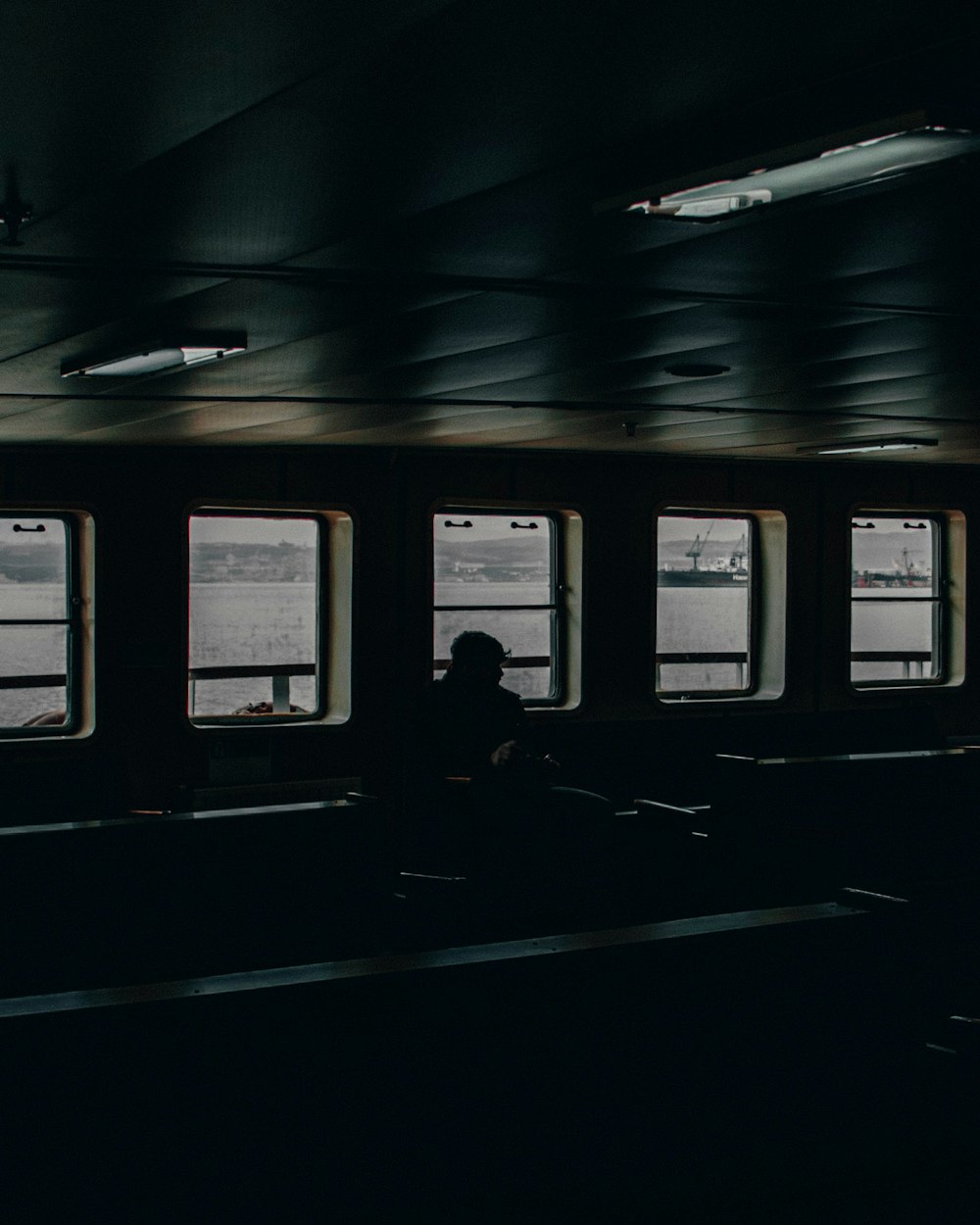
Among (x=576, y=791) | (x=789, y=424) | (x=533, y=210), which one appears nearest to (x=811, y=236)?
(x=533, y=210)

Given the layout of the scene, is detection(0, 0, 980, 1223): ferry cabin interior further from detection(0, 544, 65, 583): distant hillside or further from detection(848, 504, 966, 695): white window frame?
detection(848, 504, 966, 695): white window frame

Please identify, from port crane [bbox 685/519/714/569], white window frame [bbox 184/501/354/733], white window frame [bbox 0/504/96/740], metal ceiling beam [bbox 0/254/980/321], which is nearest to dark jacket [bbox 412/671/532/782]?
white window frame [bbox 184/501/354/733]

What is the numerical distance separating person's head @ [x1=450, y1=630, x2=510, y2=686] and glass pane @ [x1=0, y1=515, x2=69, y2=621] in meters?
2.31

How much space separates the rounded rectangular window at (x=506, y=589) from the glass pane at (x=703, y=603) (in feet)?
2.77

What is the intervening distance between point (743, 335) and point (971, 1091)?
2.19 metres

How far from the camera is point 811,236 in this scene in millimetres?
2793

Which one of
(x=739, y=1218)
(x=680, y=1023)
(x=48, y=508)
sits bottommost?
(x=739, y=1218)

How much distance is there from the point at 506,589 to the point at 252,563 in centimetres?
172

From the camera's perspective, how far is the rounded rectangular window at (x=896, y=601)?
10.1 meters

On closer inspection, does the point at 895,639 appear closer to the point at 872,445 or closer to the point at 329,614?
the point at 872,445

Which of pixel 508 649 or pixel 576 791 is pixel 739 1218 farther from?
pixel 508 649

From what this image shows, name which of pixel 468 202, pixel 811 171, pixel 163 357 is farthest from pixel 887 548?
pixel 811 171

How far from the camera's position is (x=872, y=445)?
7895 millimetres

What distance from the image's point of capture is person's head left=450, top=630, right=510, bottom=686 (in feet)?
23.7
